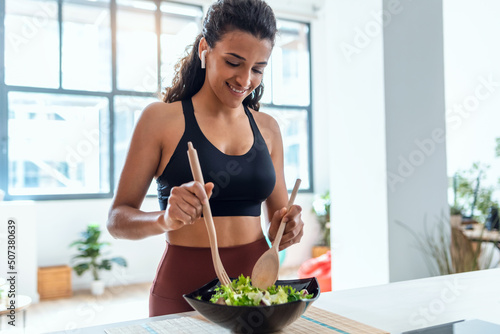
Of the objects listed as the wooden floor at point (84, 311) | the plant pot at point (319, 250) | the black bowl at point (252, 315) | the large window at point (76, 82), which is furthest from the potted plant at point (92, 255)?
the black bowl at point (252, 315)

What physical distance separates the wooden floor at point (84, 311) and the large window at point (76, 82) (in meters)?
1.11

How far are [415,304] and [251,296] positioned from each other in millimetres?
553

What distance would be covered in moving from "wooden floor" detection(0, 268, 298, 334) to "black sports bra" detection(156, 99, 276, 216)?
2.84 m

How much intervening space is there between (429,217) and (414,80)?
0.82 metres

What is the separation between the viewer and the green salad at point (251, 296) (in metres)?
0.86

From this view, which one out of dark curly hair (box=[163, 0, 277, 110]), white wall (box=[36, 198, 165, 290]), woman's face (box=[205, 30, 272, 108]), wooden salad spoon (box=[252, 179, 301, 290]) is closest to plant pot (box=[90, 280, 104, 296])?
white wall (box=[36, 198, 165, 290])

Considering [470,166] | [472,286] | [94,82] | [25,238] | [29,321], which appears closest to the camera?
[472,286]

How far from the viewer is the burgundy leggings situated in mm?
1271

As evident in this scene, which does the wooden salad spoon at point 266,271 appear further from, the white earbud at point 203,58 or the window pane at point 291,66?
the window pane at point 291,66

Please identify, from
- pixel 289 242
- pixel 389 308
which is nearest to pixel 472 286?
pixel 389 308

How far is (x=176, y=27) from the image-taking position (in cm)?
580

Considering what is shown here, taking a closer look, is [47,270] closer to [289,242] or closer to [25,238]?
[25,238]

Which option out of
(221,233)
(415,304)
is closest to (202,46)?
(221,233)

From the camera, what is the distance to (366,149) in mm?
2875
